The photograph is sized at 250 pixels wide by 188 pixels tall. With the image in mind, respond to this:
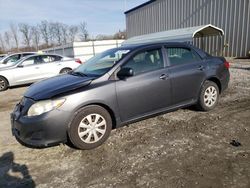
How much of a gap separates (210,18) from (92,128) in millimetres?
19118

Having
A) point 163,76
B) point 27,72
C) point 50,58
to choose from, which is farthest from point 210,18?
point 163,76

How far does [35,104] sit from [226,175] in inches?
108

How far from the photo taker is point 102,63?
4.51m

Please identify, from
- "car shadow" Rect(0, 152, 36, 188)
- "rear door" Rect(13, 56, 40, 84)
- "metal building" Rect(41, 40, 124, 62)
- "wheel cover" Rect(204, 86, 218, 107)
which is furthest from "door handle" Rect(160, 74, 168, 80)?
"metal building" Rect(41, 40, 124, 62)

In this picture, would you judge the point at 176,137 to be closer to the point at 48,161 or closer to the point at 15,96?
the point at 48,161

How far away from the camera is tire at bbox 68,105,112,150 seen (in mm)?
3523

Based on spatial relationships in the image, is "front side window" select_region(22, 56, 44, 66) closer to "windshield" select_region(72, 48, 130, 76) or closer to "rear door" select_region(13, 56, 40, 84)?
"rear door" select_region(13, 56, 40, 84)

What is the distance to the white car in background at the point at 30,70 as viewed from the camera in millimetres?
9781

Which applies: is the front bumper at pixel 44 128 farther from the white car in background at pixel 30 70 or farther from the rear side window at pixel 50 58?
the rear side window at pixel 50 58

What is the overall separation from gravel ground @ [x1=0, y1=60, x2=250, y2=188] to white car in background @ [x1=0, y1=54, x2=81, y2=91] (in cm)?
588

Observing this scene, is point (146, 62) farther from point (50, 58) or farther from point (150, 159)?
point (50, 58)

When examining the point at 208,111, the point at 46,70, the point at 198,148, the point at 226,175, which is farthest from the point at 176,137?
the point at 46,70

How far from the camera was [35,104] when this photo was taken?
136 inches

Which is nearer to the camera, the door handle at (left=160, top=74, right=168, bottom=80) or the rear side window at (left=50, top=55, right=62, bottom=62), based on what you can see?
the door handle at (left=160, top=74, right=168, bottom=80)
